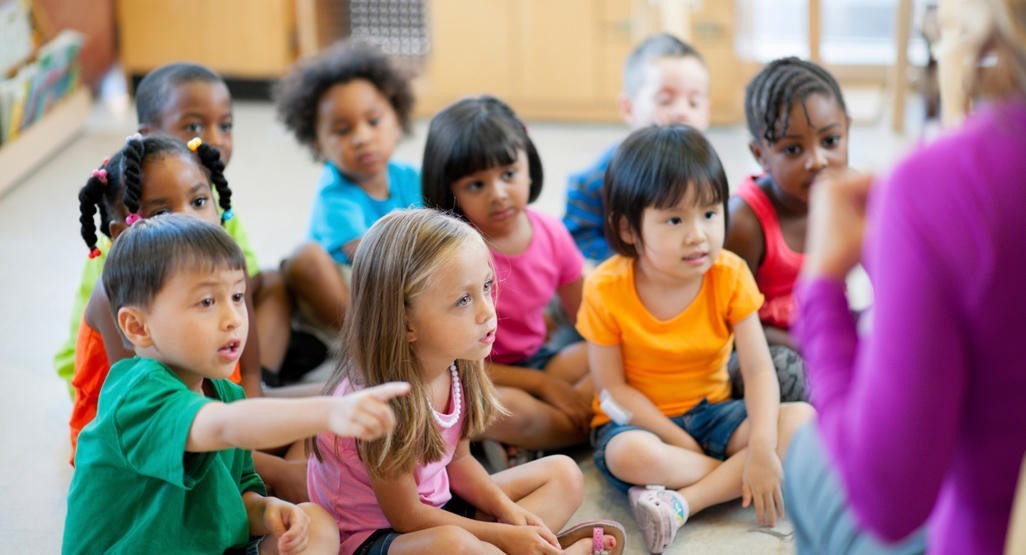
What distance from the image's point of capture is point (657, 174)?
5.33 ft

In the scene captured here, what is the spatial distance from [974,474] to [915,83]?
2787mm

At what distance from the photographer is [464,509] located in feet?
5.03

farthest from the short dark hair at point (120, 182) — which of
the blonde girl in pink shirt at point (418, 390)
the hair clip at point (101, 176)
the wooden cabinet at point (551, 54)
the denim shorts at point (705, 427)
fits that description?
the wooden cabinet at point (551, 54)

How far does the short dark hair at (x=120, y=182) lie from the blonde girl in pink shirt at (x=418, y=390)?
391 millimetres

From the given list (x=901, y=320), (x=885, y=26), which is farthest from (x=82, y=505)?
(x=885, y=26)

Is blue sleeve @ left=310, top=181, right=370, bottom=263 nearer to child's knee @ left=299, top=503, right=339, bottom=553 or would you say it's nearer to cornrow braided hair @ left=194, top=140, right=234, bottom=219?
cornrow braided hair @ left=194, top=140, right=234, bottom=219

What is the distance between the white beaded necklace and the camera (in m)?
1.44

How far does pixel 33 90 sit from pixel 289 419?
2.37m

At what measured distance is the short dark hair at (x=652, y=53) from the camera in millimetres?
2275

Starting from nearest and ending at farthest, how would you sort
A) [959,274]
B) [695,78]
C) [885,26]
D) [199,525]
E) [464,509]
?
[959,274] → [199,525] → [464,509] → [695,78] → [885,26]

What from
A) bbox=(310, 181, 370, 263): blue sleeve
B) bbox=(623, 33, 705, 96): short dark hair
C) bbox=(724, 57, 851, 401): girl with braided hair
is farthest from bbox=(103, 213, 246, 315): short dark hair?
bbox=(623, 33, 705, 96): short dark hair

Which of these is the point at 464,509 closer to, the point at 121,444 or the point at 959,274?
the point at 121,444

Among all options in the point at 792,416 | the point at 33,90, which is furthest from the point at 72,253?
the point at 792,416

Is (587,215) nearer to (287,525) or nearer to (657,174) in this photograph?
(657,174)
